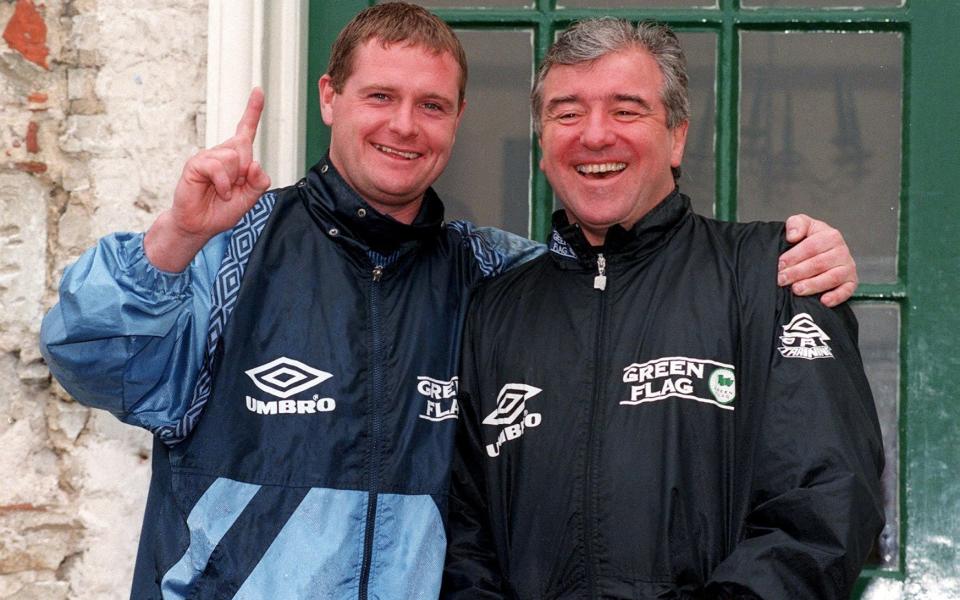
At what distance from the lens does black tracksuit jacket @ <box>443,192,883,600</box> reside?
1.90m

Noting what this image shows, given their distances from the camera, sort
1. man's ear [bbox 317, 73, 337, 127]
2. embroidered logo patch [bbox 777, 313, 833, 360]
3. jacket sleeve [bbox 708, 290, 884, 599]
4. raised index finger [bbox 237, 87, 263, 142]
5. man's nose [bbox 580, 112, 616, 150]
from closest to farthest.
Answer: jacket sleeve [bbox 708, 290, 884, 599], embroidered logo patch [bbox 777, 313, 833, 360], raised index finger [bbox 237, 87, 263, 142], man's nose [bbox 580, 112, 616, 150], man's ear [bbox 317, 73, 337, 127]

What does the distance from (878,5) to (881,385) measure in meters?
0.95

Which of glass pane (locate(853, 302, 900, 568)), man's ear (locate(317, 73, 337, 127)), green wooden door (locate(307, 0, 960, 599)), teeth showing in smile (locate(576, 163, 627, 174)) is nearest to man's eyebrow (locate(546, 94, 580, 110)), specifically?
teeth showing in smile (locate(576, 163, 627, 174))

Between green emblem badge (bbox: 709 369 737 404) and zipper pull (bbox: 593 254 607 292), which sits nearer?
green emblem badge (bbox: 709 369 737 404)

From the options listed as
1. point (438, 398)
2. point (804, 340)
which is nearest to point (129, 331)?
point (438, 398)

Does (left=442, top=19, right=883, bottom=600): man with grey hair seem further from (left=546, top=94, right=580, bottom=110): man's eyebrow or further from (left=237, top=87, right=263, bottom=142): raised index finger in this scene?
(left=237, top=87, right=263, bottom=142): raised index finger

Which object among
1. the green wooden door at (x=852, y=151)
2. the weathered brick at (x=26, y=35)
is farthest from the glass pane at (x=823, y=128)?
the weathered brick at (x=26, y=35)

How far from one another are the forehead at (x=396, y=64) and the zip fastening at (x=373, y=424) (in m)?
0.39

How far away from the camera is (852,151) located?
9.71 ft

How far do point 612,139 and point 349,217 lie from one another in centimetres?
53

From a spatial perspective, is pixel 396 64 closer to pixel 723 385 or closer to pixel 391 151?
pixel 391 151

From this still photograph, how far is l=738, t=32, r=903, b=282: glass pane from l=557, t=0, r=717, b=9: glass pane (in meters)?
0.13

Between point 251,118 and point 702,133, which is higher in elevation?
point 702,133

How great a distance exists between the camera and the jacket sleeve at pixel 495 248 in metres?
2.52
